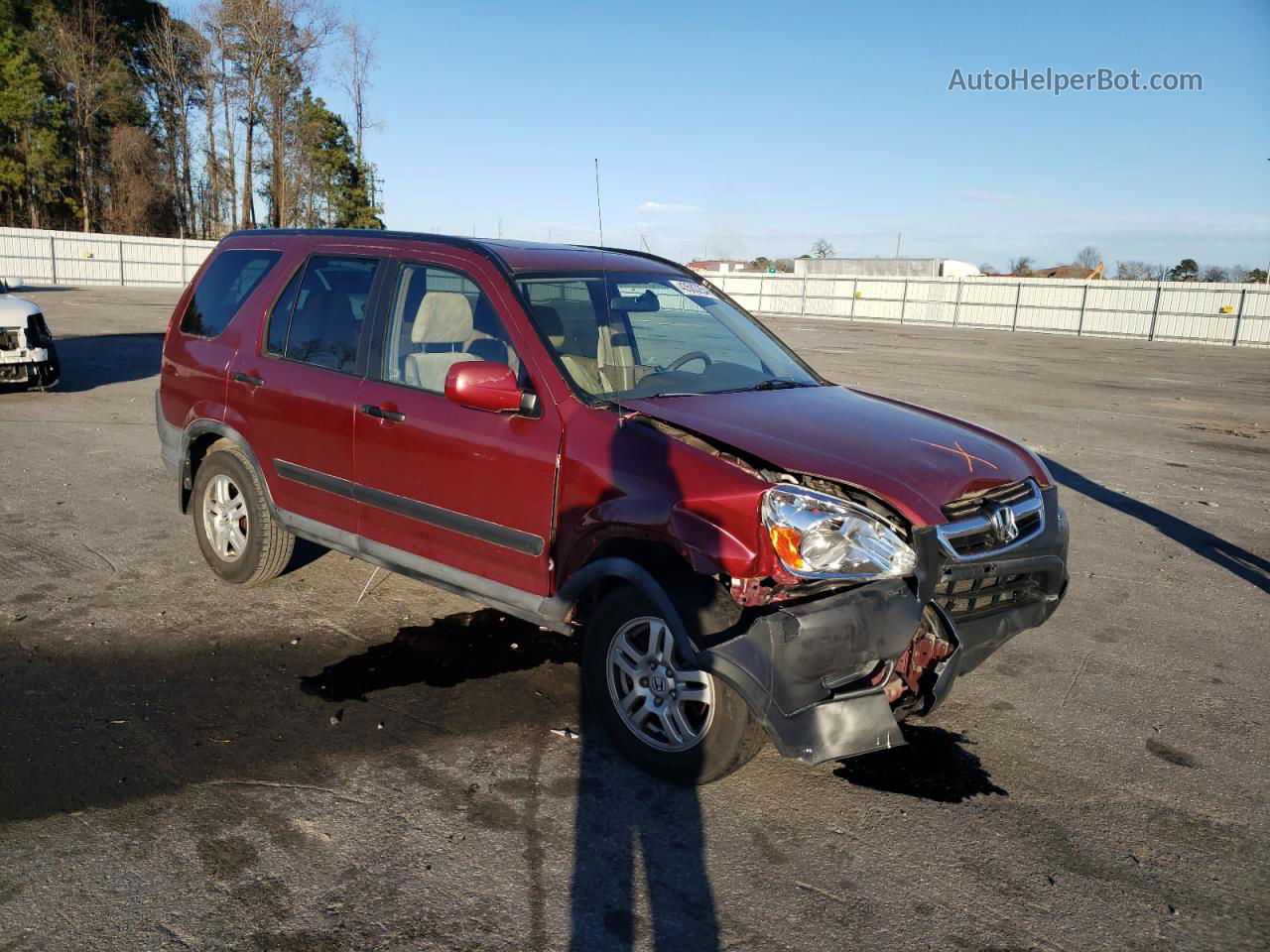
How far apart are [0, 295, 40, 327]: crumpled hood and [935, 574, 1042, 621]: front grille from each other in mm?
11677

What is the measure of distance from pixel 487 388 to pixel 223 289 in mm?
2693

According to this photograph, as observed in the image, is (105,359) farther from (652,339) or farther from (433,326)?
(652,339)

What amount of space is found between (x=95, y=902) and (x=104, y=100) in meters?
59.5

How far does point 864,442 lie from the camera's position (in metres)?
3.88

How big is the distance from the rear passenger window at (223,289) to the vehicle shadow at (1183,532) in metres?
6.47

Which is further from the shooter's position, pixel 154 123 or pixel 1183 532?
pixel 154 123

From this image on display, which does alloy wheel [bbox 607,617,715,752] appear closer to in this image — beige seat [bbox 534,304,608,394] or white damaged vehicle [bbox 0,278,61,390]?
beige seat [bbox 534,304,608,394]

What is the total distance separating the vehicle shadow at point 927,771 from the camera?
3.74 metres

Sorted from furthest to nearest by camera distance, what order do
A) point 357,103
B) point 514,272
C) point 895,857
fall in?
point 357,103, point 514,272, point 895,857

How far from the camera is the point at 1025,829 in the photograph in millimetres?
3498

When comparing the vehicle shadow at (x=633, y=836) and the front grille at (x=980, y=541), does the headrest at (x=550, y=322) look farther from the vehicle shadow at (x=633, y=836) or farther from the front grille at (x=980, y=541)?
the front grille at (x=980, y=541)

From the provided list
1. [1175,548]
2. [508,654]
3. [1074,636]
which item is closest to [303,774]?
[508,654]

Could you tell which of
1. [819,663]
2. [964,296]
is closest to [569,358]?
[819,663]

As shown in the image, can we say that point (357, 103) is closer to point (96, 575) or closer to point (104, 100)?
point (104, 100)
